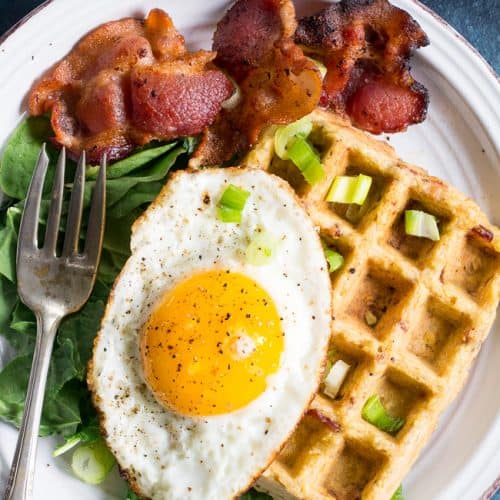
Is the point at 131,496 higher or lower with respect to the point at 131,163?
lower

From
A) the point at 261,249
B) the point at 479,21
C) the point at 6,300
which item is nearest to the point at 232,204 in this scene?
the point at 261,249

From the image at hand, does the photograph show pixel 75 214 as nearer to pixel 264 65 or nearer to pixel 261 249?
pixel 261 249

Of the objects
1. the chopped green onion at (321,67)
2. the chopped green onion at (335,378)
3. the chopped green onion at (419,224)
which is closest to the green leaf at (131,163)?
→ the chopped green onion at (321,67)

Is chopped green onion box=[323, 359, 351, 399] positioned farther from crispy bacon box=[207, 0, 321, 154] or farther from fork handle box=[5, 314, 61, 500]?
fork handle box=[5, 314, 61, 500]

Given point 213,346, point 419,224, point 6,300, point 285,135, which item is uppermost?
point 285,135

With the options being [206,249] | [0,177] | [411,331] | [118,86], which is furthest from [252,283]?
[0,177]
